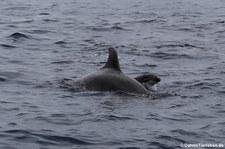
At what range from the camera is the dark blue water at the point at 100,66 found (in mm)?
11297

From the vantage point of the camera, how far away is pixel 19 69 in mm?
17625

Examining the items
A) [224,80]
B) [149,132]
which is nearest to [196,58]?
[224,80]

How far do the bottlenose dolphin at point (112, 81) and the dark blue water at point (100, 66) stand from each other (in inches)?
13.4

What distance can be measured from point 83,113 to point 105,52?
29.0ft

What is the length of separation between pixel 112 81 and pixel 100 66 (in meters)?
4.15

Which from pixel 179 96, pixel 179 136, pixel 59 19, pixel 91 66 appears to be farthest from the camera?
pixel 59 19

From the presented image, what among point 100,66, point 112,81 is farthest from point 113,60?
point 100,66

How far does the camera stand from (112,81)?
571 inches

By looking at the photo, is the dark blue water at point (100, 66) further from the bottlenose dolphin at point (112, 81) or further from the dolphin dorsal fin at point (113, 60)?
the dolphin dorsal fin at point (113, 60)

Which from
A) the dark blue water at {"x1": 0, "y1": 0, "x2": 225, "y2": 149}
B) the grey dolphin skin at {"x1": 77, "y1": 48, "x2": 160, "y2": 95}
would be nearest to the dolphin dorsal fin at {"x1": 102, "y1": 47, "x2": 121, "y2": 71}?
the grey dolphin skin at {"x1": 77, "y1": 48, "x2": 160, "y2": 95}

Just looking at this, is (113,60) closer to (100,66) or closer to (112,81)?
(112,81)

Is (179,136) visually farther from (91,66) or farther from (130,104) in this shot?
(91,66)

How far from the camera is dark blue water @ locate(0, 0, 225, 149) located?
1130 centimetres

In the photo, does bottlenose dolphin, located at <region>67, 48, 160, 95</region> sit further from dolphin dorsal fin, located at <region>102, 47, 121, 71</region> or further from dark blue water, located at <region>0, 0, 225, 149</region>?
dark blue water, located at <region>0, 0, 225, 149</region>
